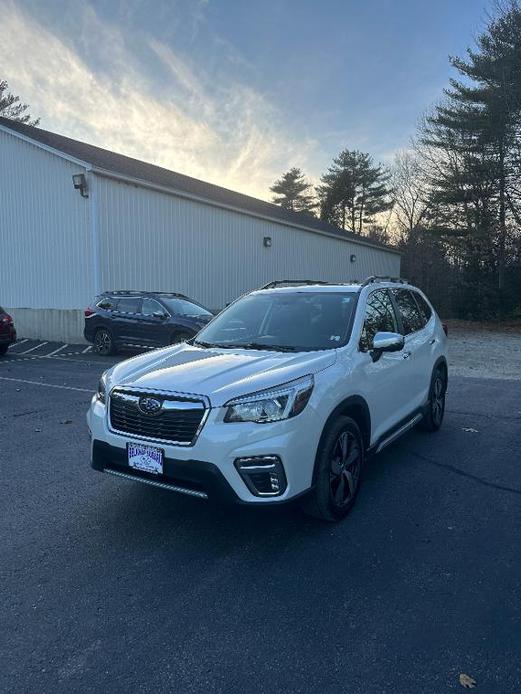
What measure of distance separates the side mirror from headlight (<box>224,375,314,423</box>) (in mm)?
1136

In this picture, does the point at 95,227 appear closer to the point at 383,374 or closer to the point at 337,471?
the point at 383,374

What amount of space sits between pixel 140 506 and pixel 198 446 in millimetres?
1216

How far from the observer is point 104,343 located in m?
13.5

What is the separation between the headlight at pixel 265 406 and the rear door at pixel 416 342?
209 centimetres

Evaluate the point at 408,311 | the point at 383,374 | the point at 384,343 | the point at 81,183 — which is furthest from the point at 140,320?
the point at 384,343

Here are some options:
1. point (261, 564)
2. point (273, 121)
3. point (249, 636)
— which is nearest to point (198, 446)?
point (261, 564)

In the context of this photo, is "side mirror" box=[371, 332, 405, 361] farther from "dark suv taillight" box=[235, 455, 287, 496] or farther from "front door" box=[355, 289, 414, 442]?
"dark suv taillight" box=[235, 455, 287, 496]

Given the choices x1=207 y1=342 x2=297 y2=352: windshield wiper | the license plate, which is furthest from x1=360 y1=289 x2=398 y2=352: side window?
the license plate

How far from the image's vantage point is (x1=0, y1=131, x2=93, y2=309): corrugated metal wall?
52.3 ft

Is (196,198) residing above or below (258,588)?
above

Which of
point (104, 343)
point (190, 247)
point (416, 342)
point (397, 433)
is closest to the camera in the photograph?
point (397, 433)

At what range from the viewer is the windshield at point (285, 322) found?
4152 millimetres

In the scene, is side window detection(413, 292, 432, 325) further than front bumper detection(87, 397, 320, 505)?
Yes

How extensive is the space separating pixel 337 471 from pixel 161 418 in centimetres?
132
